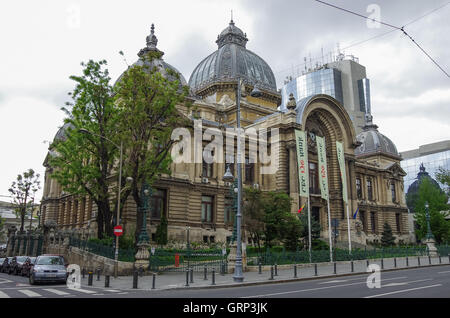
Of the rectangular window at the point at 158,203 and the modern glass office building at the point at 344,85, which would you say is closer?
the rectangular window at the point at 158,203

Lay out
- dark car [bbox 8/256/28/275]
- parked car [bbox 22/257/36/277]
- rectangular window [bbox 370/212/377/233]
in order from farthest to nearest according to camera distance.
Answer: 1. rectangular window [bbox 370/212/377/233]
2. dark car [bbox 8/256/28/275]
3. parked car [bbox 22/257/36/277]

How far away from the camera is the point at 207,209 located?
4178cm

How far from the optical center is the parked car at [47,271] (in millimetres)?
19516

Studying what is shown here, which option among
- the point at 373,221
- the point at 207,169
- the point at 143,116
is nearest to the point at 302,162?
the point at 207,169

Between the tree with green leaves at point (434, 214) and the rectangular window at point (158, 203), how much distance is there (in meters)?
41.7

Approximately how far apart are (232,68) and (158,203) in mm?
26094

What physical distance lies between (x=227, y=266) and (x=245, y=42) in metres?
47.3

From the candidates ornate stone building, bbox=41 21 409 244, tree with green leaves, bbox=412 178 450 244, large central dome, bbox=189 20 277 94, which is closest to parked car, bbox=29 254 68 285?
ornate stone building, bbox=41 21 409 244

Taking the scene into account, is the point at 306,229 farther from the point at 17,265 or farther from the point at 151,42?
the point at 151,42

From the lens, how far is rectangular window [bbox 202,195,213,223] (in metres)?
41.4

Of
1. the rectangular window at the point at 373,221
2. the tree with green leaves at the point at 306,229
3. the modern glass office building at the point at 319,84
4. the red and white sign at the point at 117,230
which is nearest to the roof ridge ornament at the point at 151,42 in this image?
the tree with green leaves at the point at 306,229

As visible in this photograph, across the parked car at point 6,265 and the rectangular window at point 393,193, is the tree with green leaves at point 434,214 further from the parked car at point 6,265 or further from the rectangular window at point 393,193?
the parked car at point 6,265

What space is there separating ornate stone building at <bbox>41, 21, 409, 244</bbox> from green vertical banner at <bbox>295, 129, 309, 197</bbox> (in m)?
5.77

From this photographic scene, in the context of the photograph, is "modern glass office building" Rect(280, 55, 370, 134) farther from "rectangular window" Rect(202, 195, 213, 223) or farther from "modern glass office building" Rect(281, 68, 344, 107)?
Result: "rectangular window" Rect(202, 195, 213, 223)
